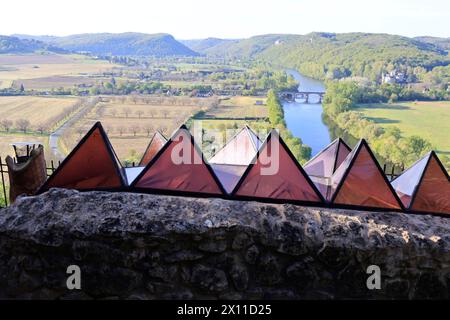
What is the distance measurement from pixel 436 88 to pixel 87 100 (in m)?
91.9

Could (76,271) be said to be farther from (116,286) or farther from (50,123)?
(50,123)

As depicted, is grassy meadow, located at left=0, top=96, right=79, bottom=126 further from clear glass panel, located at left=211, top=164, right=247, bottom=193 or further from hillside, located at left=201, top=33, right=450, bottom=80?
hillside, located at left=201, top=33, right=450, bottom=80

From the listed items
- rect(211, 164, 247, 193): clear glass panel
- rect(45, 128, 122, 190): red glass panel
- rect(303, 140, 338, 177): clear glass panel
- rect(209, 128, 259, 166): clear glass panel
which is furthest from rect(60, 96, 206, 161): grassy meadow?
rect(45, 128, 122, 190): red glass panel

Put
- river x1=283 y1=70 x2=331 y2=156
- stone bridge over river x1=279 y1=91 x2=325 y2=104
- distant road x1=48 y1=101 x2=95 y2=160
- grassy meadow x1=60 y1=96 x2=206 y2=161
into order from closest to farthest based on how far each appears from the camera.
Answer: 1. distant road x1=48 y1=101 x2=95 y2=160
2. grassy meadow x1=60 y1=96 x2=206 y2=161
3. river x1=283 y1=70 x2=331 y2=156
4. stone bridge over river x1=279 y1=91 x2=325 y2=104

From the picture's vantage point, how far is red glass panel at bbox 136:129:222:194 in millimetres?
4648

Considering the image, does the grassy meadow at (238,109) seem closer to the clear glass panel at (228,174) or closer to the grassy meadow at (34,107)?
the grassy meadow at (34,107)

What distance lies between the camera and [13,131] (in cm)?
6019

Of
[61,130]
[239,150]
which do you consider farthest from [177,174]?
[61,130]

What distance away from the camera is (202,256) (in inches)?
133

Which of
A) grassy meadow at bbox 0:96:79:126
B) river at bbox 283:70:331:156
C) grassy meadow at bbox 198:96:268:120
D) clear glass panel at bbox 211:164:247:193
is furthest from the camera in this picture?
grassy meadow at bbox 198:96:268:120

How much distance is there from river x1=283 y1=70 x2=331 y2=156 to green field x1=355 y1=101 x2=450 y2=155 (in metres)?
9.50

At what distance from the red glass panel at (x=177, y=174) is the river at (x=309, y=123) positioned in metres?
45.1

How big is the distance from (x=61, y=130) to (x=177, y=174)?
62965 millimetres

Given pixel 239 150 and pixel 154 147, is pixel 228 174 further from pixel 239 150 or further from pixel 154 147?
pixel 154 147
